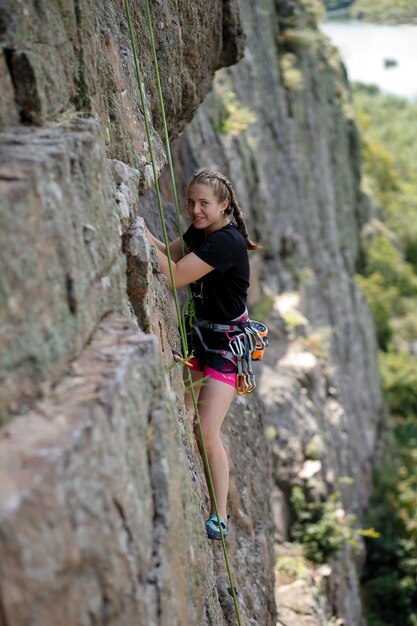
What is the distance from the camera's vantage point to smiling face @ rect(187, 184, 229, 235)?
5008 millimetres

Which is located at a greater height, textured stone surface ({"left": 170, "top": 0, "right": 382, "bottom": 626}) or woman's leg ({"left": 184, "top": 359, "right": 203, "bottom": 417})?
woman's leg ({"left": 184, "top": 359, "right": 203, "bottom": 417})

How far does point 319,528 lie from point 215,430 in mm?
7778

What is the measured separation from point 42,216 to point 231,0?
537 cm

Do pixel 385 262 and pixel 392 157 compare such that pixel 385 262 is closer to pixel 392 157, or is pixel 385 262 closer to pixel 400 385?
pixel 400 385

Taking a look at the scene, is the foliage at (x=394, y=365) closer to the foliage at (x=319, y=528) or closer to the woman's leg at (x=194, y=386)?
the foliage at (x=319, y=528)

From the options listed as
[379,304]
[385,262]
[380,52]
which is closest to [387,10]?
[380,52]

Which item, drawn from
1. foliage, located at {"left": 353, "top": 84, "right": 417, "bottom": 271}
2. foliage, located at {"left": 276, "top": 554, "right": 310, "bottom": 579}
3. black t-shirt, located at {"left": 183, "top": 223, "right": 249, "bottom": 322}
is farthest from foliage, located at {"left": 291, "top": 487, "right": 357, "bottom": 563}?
foliage, located at {"left": 353, "top": 84, "right": 417, "bottom": 271}

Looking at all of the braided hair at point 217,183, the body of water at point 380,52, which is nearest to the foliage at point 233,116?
the braided hair at point 217,183

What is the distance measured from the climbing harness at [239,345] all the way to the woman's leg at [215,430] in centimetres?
16

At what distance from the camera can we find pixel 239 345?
526cm

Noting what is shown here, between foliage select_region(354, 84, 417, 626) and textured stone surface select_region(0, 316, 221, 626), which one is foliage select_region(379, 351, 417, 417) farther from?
textured stone surface select_region(0, 316, 221, 626)

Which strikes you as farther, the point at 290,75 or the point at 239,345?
the point at 290,75

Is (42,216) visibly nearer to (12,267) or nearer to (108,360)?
(12,267)

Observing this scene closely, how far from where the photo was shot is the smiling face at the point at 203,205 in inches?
197
